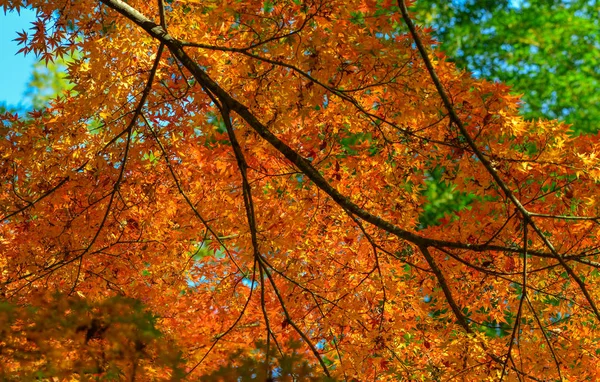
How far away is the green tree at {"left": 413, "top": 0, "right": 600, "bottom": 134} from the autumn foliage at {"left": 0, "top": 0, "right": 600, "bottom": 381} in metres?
6.48

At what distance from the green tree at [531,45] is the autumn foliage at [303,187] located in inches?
255

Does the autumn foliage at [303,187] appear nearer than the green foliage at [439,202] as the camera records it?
Yes

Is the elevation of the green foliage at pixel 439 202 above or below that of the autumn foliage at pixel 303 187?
above

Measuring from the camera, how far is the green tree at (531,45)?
29.9 feet

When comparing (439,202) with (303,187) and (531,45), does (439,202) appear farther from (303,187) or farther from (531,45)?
(303,187)

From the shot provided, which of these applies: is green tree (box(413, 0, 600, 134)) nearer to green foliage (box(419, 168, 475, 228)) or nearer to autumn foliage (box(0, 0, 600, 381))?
green foliage (box(419, 168, 475, 228))

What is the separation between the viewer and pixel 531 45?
9.58 meters

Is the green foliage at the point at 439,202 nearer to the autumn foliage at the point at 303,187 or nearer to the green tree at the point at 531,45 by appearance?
the green tree at the point at 531,45

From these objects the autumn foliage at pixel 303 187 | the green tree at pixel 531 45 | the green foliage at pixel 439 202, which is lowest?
the autumn foliage at pixel 303 187

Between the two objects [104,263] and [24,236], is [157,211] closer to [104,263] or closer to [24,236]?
[104,263]

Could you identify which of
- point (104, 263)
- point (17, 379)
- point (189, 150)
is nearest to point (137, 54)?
point (189, 150)

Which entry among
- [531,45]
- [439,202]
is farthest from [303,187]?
[531,45]

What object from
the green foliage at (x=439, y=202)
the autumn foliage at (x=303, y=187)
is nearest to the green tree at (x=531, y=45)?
Result: the green foliage at (x=439, y=202)

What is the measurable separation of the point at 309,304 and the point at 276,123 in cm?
127
